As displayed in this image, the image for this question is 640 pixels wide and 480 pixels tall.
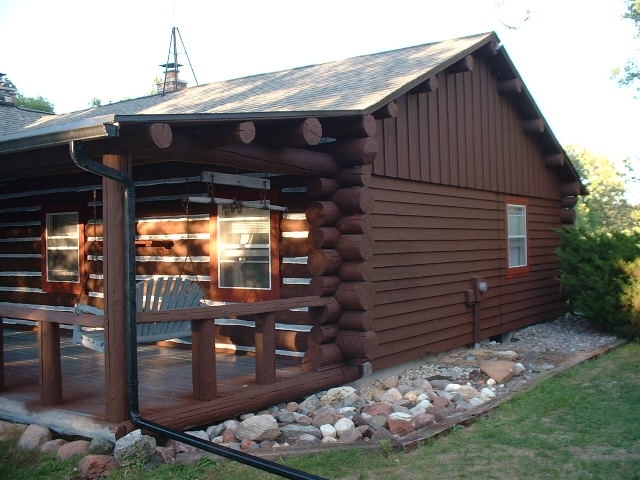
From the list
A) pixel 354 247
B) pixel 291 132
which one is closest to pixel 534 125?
pixel 354 247

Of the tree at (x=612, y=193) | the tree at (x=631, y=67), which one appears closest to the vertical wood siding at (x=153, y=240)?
the tree at (x=631, y=67)

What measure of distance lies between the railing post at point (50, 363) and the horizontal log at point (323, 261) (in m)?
2.61

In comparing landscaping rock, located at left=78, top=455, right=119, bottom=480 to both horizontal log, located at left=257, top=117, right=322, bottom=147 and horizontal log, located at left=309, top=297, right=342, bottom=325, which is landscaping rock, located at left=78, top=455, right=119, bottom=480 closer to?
horizontal log, located at left=309, top=297, right=342, bottom=325

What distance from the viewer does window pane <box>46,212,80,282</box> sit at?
996cm

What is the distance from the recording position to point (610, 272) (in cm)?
1122

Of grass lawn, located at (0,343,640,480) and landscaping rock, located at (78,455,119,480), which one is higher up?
landscaping rock, located at (78,455,119,480)

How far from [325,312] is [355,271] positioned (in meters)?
0.52

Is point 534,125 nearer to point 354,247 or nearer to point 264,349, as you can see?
point 354,247

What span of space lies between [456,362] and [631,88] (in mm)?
23423

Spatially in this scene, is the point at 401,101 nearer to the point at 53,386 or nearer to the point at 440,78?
the point at 440,78

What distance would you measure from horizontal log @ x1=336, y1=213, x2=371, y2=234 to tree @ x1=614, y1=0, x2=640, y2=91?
2216 centimetres

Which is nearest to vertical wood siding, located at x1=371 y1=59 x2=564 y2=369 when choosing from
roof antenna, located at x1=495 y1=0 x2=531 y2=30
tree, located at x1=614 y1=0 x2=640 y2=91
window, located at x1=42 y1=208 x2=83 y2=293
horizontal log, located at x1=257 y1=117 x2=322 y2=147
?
roof antenna, located at x1=495 y1=0 x2=531 y2=30

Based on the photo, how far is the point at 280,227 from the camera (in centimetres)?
791

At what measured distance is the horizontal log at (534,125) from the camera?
1189cm
